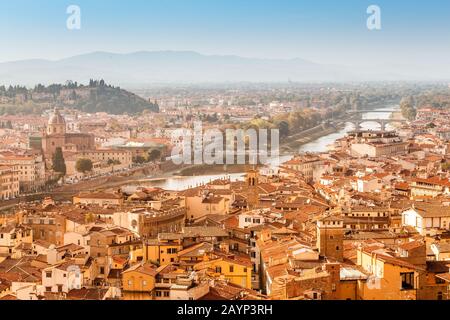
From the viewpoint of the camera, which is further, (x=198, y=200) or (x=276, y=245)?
(x=198, y=200)

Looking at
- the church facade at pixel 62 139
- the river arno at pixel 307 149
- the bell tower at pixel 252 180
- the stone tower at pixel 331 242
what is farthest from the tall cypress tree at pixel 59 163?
the stone tower at pixel 331 242

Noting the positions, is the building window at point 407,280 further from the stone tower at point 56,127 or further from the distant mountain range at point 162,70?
the stone tower at point 56,127

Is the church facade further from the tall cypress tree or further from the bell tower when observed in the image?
the bell tower

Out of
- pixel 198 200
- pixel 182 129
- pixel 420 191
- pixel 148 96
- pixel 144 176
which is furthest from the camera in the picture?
pixel 148 96

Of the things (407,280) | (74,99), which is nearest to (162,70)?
(74,99)
